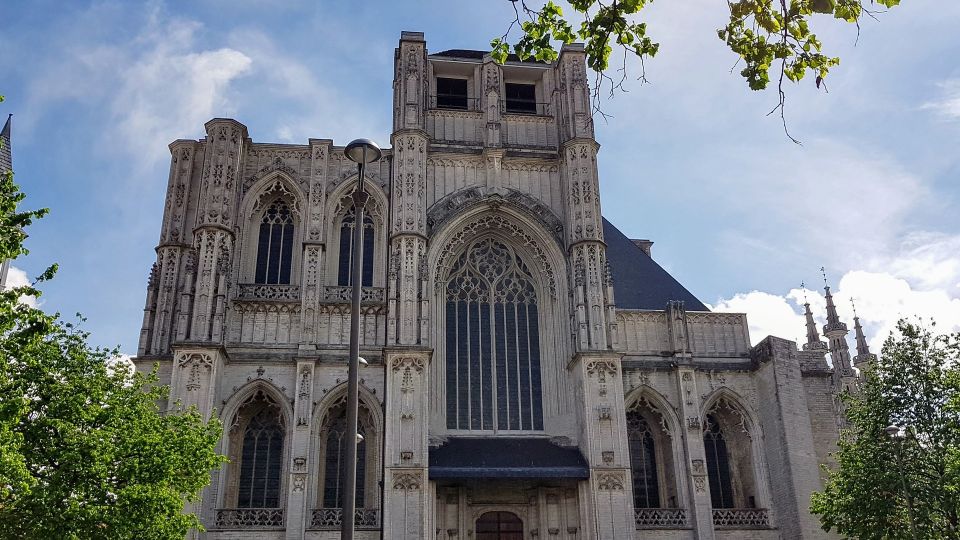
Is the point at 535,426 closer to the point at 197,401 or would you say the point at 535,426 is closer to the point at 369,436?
the point at 369,436

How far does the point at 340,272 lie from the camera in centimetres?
2477

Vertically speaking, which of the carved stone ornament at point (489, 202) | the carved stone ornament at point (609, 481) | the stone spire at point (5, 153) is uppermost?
the stone spire at point (5, 153)

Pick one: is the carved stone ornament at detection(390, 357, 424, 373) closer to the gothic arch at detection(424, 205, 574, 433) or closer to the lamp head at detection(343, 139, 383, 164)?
the gothic arch at detection(424, 205, 574, 433)

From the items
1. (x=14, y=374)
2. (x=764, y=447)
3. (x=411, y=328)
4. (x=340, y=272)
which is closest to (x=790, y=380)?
(x=764, y=447)

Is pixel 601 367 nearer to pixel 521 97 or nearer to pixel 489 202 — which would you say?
pixel 489 202

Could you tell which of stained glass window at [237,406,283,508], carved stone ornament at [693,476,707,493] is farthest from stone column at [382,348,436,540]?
carved stone ornament at [693,476,707,493]

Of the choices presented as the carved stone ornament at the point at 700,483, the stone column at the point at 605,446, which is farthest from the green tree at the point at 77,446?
the carved stone ornament at the point at 700,483

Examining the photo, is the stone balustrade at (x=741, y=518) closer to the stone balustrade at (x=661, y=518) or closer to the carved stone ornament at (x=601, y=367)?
the stone balustrade at (x=661, y=518)

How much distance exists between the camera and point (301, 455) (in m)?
21.3

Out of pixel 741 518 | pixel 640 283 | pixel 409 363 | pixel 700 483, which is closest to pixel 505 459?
pixel 409 363

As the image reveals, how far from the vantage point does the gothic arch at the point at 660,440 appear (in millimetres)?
23311

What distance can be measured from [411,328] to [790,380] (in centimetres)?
1163

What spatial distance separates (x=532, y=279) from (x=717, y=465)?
8194 millimetres

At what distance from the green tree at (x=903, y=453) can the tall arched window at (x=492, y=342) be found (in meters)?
8.63
